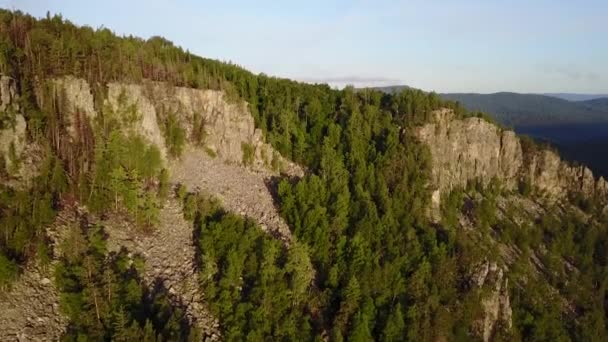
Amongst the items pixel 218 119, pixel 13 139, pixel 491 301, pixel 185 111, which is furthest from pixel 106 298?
pixel 491 301

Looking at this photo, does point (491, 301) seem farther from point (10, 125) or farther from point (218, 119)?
point (10, 125)

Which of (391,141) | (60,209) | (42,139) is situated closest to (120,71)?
(42,139)

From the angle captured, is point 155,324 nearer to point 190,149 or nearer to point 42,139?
point 42,139

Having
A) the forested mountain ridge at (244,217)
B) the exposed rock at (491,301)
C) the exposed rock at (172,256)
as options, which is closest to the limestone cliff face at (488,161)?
the forested mountain ridge at (244,217)

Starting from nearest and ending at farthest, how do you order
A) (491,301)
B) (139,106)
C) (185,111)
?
(491,301) < (139,106) < (185,111)

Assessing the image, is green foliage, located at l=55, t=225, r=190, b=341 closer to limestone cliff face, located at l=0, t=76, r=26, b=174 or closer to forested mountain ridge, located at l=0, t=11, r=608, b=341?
forested mountain ridge, located at l=0, t=11, r=608, b=341

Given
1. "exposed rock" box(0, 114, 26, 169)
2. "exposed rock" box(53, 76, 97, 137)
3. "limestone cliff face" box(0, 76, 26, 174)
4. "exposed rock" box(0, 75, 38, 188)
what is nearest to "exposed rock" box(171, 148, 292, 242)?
"exposed rock" box(53, 76, 97, 137)

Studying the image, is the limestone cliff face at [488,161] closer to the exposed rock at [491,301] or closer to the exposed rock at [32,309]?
the exposed rock at [491,301]
